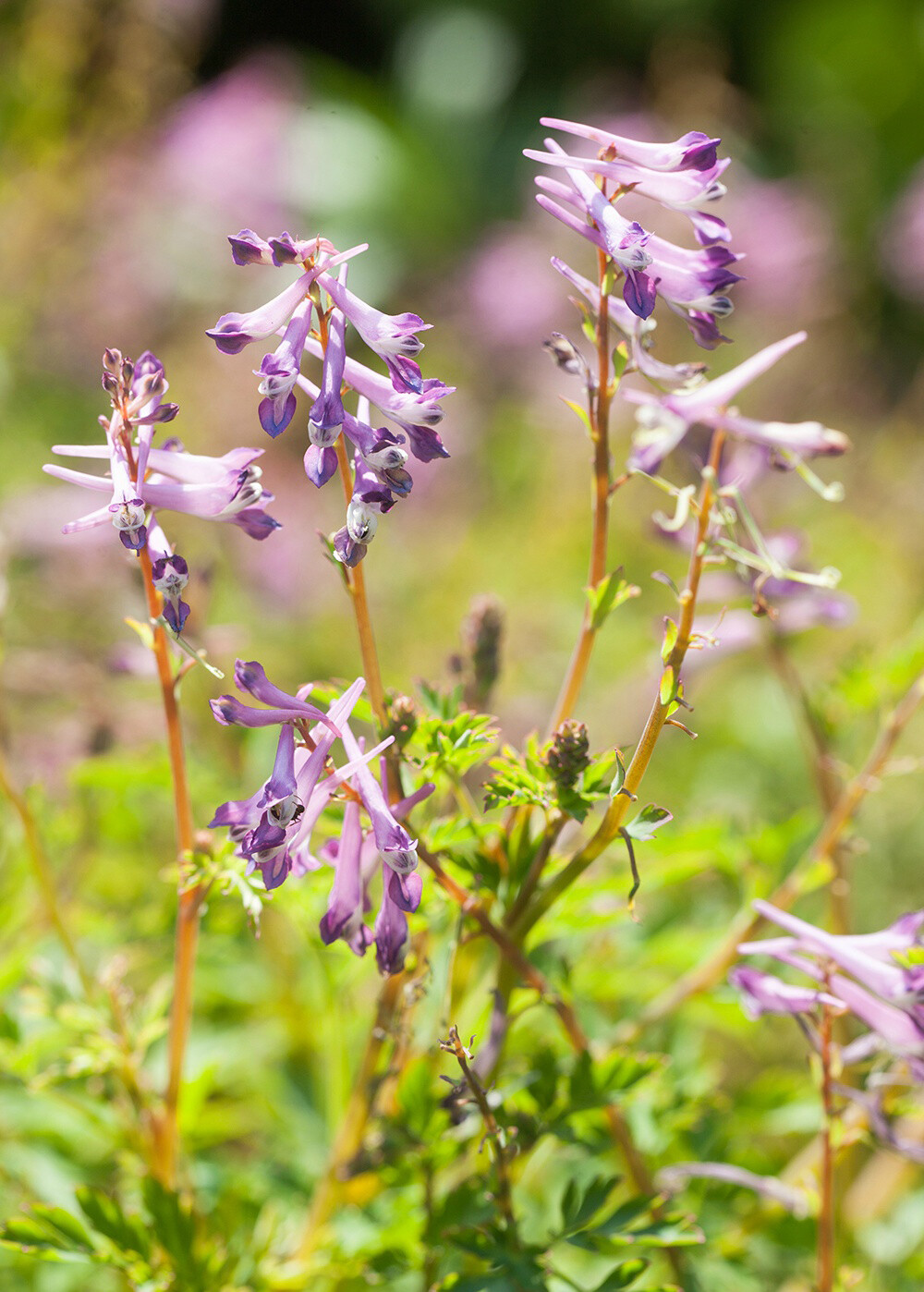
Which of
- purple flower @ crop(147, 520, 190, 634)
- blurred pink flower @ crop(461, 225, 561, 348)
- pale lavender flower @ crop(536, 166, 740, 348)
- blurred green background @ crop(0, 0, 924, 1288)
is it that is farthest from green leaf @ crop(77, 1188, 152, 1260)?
blurred pink flower @ crop(461, 225, 561, 348)

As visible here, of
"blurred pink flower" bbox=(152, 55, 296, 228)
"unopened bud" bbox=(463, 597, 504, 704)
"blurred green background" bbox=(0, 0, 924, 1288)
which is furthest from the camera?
"blurred pink flower" bbox=(152, 55, 296, 228)

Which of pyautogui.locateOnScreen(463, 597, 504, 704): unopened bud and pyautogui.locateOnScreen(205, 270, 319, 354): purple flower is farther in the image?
pyautogui.locateOnScreen(463, 597, 504, 704): unopened bud

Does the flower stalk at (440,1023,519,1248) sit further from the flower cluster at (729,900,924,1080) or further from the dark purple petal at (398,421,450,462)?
the dark purple petal at (398,421,450,462)

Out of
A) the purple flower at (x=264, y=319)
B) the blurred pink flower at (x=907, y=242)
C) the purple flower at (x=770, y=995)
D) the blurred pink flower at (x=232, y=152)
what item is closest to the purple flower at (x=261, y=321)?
the purple flower at (x=264, y=319)

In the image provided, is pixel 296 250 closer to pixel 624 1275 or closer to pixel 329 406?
pixel 329 406

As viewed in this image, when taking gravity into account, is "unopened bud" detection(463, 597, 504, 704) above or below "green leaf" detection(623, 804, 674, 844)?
below

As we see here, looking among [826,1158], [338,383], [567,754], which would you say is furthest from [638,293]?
[826,1158]

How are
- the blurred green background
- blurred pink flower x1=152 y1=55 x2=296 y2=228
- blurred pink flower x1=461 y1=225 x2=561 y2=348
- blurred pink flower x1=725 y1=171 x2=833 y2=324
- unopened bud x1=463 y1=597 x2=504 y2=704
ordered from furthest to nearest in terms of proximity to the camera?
blurred pink flower x1=152 y1=55 x2=296 y2=228 < blurred pink flower x1=461 y1=225 x2=561 y2=348 < blurred pink flower x1=725 y1=171 x2=833 y2=324 < the blurred green background < unopened bud x1=463 y1=597 x2=504 y2=704
